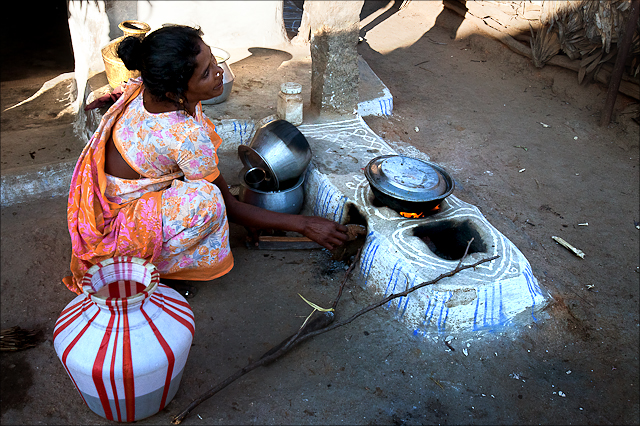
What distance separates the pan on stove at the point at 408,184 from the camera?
305 centimetres

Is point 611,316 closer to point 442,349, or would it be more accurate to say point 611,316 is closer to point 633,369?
point 633,369

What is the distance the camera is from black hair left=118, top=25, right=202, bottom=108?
90.2 inches

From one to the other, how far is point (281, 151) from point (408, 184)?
0.96 m

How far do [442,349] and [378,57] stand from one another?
17.9ft

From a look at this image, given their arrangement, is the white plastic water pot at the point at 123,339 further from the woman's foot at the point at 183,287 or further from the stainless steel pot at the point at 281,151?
the stainless steel pot at the point at 281,151

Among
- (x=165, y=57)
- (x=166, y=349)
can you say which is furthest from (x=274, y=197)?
(x=166, y=349)

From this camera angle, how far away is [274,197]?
3525mm

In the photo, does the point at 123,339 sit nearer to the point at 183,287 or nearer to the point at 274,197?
the point at 183,287

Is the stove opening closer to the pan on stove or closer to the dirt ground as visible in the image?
the pan on stove

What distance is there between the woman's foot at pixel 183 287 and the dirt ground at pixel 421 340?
0.19ft

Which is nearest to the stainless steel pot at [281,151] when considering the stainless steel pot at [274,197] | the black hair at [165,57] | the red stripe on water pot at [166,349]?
the stainless steel pot at [274,197]

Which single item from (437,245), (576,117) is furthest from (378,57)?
(437,245)

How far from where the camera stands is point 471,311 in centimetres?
285

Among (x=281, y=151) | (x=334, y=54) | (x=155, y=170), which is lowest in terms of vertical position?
(x=281, y=151)
